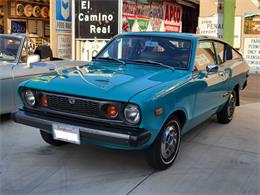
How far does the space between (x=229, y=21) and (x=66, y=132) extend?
25.6 ft

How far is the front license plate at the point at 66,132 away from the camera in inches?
142

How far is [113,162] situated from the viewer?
424 centimetres

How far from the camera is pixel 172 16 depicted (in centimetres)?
1425

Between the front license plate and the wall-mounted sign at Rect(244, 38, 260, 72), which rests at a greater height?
the wall-mounted sign at Rect(244, 38, 260, 72)

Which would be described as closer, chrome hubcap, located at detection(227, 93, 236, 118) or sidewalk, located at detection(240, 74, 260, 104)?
chrome hubcap, located at detection(227, 93, 236, 118)

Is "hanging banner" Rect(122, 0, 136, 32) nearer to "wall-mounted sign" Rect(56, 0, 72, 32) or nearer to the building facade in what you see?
"wall-mounted sign" Rect(56, 0, 72, 32)

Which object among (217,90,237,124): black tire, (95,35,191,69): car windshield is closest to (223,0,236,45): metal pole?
(217,90,237,124): black tire

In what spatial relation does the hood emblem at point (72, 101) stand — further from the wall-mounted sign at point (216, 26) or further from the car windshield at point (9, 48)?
the wall-mounted sign at point (216, 26)

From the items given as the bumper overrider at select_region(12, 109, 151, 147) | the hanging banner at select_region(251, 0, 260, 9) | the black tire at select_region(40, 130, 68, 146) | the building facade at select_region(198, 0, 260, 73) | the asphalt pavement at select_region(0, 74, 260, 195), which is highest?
the hanging banner at select_region(251, 0, 260, 9)

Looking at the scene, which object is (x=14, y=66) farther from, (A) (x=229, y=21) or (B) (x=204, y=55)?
(A) (x=229, y=21)

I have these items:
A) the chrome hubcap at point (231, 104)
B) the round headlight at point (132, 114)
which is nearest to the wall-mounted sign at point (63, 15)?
the chrome hubcap at point (231, 104)

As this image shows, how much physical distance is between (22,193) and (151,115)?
4.72ft

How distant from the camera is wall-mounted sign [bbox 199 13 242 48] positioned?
34.3 ft

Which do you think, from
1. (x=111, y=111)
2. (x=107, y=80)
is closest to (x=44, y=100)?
(x=107, y=80)
